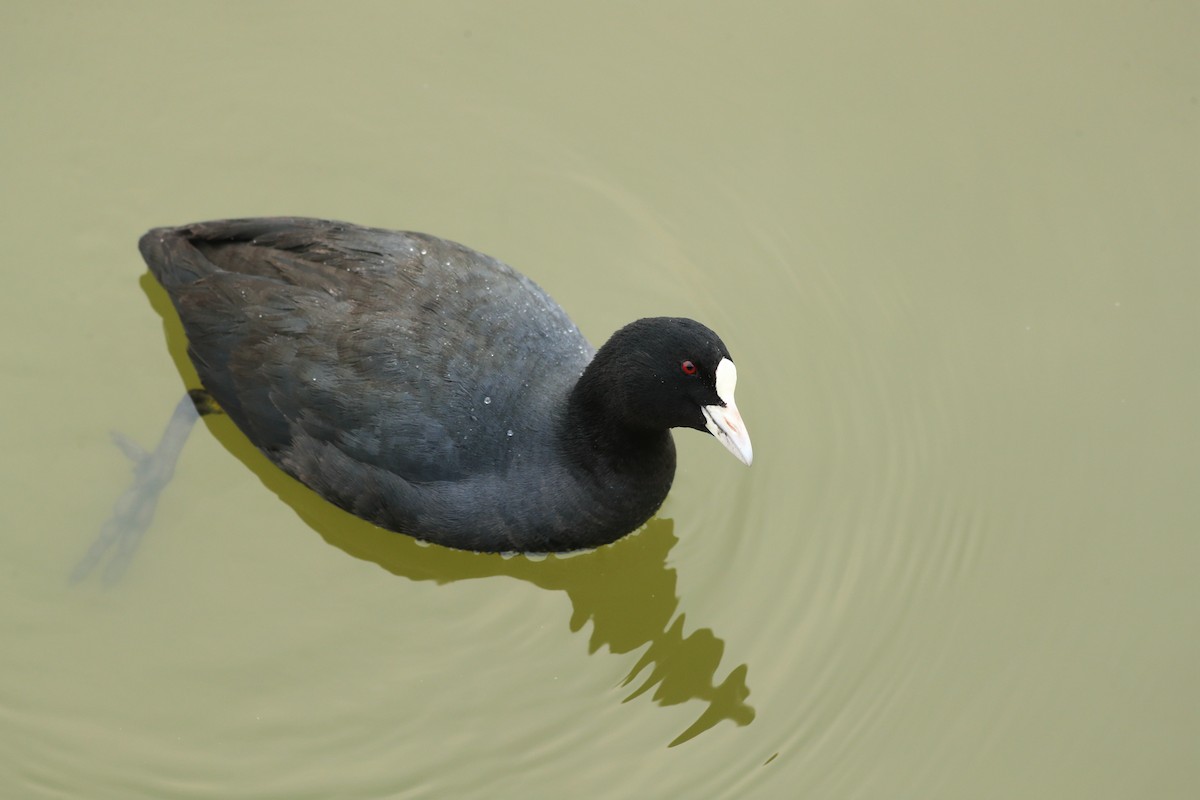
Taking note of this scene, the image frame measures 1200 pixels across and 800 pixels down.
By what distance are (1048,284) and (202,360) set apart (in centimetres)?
355

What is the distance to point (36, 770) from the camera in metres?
5.06

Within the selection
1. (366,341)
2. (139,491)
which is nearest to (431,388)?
(366,341)

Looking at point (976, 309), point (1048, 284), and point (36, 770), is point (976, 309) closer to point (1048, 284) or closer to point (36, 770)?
point (1048, 284)

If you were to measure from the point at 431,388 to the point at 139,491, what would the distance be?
52.6 inches

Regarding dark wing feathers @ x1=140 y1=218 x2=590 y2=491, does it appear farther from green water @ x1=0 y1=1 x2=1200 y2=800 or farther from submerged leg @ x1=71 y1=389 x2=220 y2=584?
green water @ x1=0 y1=1 x2=1200 y2=800

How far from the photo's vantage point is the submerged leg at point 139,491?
550cm

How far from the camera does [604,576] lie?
5676mm

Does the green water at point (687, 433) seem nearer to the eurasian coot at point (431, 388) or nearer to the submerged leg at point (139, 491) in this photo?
the submerged leg at point (139, 491)

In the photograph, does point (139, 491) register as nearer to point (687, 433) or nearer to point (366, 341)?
point (366, 341)

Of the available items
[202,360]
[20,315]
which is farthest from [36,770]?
[20,315]

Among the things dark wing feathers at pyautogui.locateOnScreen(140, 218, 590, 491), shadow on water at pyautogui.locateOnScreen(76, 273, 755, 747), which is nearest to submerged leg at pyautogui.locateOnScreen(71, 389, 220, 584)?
shadow on water at pyautogui.locateOnScreen(76, 273, 755, 747)

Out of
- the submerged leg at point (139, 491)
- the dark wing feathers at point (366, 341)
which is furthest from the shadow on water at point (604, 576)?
the dark wing feathers at point (366, 341)

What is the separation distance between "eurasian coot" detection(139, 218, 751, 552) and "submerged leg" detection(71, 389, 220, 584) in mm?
306

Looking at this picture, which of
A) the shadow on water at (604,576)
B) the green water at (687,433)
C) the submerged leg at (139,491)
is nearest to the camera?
the green water at (687,433)
